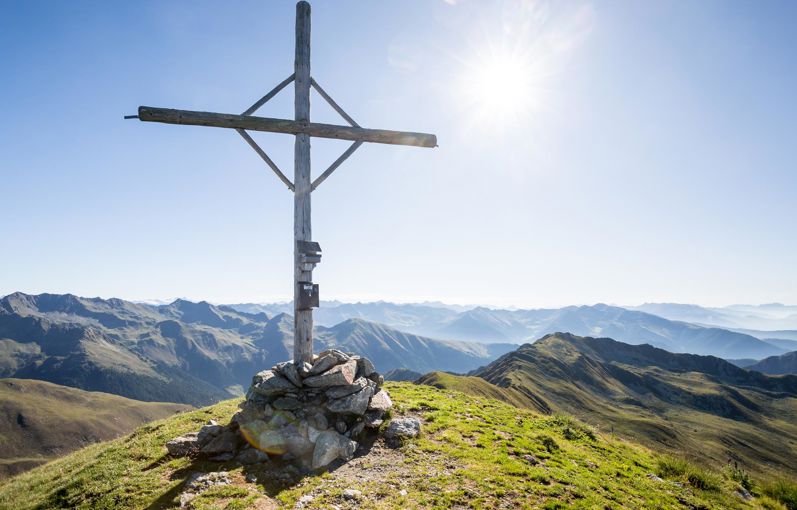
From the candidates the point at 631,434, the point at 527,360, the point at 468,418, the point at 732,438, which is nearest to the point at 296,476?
the point at 468,418

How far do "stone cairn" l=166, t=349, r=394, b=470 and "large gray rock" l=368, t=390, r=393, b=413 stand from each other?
5cm

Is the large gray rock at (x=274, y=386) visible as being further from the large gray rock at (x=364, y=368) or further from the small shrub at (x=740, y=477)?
the small shrub at (x=740, y=477)

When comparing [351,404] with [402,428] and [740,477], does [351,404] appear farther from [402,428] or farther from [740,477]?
[740,477]

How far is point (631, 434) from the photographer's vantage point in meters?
125

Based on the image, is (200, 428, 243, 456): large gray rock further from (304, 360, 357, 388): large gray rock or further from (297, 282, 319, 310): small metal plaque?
(297, 282, 319, 310): small metal plaque

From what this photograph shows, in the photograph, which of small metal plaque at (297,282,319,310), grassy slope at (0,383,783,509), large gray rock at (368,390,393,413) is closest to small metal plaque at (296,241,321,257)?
small metal plaque at (297,282,319,310)

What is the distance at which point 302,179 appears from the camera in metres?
15.4

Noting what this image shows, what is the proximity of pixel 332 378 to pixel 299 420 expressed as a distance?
198 centimetres

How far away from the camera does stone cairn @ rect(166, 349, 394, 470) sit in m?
13.4

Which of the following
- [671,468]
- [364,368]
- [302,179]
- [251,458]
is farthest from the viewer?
[671,468]

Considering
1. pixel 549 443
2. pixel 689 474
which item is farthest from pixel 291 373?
pixel 689 474

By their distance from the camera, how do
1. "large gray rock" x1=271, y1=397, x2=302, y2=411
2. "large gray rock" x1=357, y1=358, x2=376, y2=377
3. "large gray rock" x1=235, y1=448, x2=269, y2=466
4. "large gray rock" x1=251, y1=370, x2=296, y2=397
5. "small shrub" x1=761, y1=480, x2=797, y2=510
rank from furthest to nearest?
"large gray rock" x1=357, y1=358, x2=376, y2=377
"small shrub" x1=761, y1=480, x2=797, y2=510
"large gray rock" x1=251, y1=370, x2=296, y2=397
"large gray rock" x1=271, y1=397, x2=302, y2=411
"large gray rock" x1=235, y1=448, x2=269, y2=466

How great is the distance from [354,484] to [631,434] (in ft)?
493

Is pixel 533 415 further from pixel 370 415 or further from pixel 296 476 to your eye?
pixel 296 476
